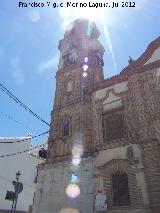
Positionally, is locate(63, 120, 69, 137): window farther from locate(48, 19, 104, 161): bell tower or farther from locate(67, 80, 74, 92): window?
locate(67, 80, 74, 92): window

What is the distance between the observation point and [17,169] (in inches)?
1080

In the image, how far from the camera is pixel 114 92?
17.8 meters

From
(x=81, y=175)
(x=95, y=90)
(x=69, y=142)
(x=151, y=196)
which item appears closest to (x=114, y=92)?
(x=95, y=90)

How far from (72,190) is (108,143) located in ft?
11.9

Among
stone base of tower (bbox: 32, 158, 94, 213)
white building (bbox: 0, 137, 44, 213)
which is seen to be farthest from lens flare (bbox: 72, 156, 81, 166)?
white building (bbox: 0, 137, 44, 213)

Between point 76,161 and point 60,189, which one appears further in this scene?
point 76,161

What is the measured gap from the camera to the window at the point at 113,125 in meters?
16.4

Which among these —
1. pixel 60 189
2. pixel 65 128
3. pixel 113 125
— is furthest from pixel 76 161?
pixel 113 125

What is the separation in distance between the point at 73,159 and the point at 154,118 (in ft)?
19.2

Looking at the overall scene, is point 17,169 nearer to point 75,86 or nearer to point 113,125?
point 75,86

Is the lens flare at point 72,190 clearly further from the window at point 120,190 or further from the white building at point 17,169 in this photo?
the white building at point 17,169

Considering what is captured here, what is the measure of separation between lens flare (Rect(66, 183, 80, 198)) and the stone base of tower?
0.20 meters

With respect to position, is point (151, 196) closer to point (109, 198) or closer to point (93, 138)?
point (109, 198)

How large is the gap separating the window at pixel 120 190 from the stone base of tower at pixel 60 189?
139 cm
